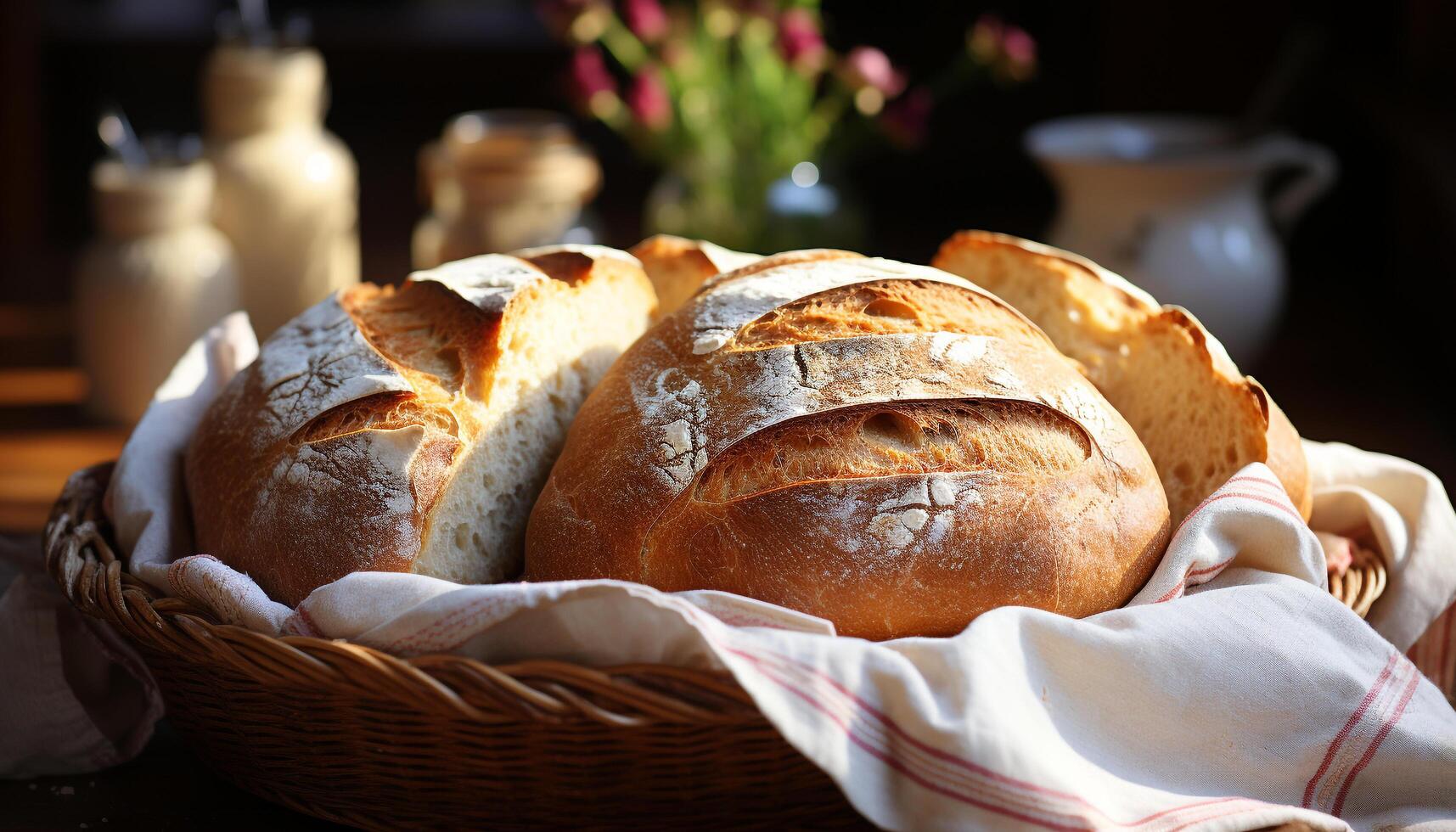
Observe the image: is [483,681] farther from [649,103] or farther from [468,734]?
[649,103]

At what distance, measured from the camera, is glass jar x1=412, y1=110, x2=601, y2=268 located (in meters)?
Answer: 1.69

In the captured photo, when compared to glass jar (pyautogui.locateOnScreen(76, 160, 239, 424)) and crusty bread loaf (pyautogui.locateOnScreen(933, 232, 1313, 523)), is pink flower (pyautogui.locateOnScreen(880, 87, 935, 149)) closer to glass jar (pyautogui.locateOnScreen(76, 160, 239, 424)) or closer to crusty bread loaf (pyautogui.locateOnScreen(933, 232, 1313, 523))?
crusty bread loaf (pyautogui.locateOnScreen(933, 232, 1313, 523))

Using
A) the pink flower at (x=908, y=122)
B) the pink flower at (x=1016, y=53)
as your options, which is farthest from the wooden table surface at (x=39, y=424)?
the pink flower at (x=1016, y=53)

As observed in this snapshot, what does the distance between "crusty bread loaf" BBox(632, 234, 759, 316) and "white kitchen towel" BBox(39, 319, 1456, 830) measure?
0.55 metres

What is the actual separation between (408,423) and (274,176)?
0.90 metres

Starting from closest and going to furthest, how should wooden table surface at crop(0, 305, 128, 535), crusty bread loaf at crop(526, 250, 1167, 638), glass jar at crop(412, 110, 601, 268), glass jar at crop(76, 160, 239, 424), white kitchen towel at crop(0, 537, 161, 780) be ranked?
1. crusty bread loaf at crop(526, 250, 1167, 638)
2. white kitchen towel at crop(0, 537, 161, 780)
3. wooden table surface at crop(0, 305, 128, 535)
4. glass jar at crop(76, 160, 239, 424)
5. glass jar at crop(412, 110, 601, 268)

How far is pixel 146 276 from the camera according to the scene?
1569 millimetres

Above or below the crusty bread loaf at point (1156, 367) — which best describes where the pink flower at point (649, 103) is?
above

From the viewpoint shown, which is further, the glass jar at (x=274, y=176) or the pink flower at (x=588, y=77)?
the pink flower at (x=588, y=77)

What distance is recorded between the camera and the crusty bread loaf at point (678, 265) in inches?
51.5

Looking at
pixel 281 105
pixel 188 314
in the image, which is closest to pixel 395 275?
pixel 281 105

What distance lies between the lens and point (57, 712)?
0.96 meters

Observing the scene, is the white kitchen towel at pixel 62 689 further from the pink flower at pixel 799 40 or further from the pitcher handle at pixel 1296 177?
the pitcher handle at pixel 1296 177

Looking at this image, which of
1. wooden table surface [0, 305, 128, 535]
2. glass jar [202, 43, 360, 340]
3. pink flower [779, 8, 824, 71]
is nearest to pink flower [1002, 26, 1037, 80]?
pink flower [779, 8, 824, 71]
